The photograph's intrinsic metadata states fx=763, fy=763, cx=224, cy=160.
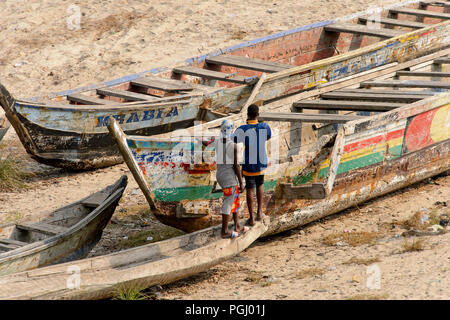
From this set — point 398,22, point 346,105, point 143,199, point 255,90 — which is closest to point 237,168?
point 346,105

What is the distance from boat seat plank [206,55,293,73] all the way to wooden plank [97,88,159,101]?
1369 millimetres

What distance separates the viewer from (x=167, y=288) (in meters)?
6.97

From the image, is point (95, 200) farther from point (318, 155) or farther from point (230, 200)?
point (318, 155)

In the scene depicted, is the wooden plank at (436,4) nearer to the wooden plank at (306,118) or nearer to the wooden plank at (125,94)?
the wooden plank at (125,94)

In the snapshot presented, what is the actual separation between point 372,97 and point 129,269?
13.6 ft

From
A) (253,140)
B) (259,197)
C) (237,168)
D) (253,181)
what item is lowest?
(259,197)

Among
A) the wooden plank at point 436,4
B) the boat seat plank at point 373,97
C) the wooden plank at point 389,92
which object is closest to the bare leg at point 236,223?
the boat seat plank at point 373,97

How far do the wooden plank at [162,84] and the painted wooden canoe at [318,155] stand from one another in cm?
180

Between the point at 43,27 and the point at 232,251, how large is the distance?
30.3ft

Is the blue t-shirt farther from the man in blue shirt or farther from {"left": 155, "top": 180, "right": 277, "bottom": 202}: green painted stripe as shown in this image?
{"left": 155, "top": 180, "right": 277, "bottom": 202}: green painted stripe

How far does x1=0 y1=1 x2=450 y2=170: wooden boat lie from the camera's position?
9.74 meters

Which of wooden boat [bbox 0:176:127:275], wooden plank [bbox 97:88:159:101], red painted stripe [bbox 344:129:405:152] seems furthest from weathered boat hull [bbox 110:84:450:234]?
wooden plank [bbox 97:88:159:101]

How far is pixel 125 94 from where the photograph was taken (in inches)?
406

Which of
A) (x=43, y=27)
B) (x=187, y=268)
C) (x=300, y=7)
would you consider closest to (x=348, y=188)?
(x=187, y=268)
